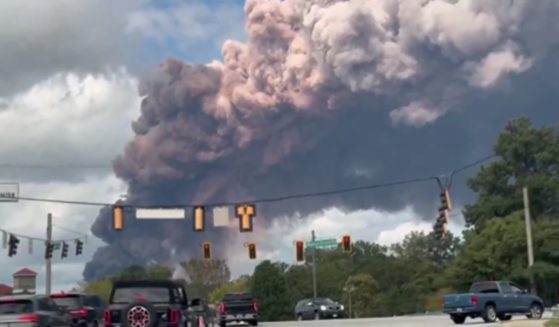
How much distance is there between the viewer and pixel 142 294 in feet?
81.9

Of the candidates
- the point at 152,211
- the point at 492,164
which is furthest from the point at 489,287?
the point at 492,164

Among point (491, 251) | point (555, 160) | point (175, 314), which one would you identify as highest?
point (555, 160)

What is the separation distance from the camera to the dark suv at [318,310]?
218 ft

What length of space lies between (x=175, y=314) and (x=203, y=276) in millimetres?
129714

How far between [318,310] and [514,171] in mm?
46009

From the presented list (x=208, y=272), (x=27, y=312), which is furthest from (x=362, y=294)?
(x=27, y=312)

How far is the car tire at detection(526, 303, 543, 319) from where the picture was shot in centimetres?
4311

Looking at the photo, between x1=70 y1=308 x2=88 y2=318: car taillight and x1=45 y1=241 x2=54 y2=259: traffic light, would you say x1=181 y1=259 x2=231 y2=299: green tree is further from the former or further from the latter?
x1=70 y1=308 x2=88 y2=318: car taillight

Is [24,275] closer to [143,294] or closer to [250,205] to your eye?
[250,205]

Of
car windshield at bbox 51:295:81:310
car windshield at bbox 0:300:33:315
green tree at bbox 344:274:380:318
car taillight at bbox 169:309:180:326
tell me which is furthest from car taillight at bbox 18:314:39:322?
green tree at bbox 344:274:380:318

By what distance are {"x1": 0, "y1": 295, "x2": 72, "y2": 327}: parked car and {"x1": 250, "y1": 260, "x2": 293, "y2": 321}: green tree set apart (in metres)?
76.1

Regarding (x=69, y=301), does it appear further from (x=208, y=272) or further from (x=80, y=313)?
(x=208, y=272)

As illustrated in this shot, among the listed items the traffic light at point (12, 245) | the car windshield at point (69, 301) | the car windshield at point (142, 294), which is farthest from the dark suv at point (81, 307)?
the traffic light at point (12, 245)

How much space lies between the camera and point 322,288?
128625mm
